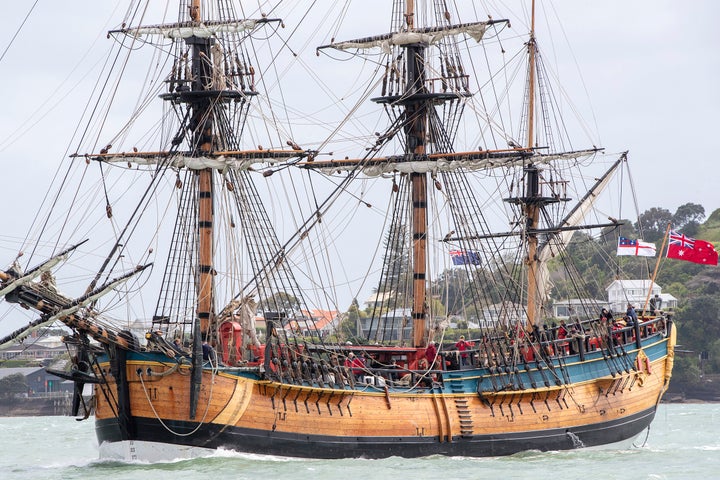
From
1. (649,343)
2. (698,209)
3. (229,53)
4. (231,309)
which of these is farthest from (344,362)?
(698,209)

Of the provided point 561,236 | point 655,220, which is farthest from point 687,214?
point 561,236

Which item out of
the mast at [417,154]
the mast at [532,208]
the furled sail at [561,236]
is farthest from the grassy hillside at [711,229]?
the mast at [417,154]

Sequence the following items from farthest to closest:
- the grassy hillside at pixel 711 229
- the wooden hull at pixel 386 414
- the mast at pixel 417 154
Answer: the grassy hillside at pixel 711 229
the mast at pixel 417 154
the wooden hull at pixel 386 414

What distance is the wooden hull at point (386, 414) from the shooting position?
37.8 metres

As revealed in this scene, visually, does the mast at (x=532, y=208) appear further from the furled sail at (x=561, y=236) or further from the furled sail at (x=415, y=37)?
the furled sail at (x=415, y=37)

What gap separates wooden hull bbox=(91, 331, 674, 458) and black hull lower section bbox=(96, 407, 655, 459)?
28 mm

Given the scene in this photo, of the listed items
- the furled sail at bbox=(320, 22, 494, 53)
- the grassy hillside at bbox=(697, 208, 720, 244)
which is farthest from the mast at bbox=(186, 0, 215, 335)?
the grassy hillside at bbox=(697, 208, 720, 244)

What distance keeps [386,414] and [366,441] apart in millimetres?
1135

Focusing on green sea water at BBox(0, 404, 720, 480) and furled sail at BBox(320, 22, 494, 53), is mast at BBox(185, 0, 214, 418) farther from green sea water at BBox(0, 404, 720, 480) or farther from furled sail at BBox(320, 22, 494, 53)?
furled sail at BBox(320, 22, 494, 53)

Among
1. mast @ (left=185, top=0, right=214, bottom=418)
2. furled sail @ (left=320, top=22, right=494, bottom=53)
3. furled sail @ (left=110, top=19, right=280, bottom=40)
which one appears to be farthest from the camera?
furled sail @ (left=320, top=22, right=494, bottom=53)

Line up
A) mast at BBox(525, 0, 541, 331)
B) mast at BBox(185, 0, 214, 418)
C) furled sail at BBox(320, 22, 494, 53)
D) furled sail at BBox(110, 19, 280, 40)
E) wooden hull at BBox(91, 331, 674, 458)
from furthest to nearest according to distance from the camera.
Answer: mast at BBox(525, 0, 541, 331)
furled sail at BBox(320, 22, 494, 53)
furled sail at BBox(110, 19, 280, 40)
mast at BBox(185, 0, 214, 418)
wooden hull at BBox(91, 331, 674, 458)

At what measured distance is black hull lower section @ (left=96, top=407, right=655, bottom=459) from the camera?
37781 millimetres

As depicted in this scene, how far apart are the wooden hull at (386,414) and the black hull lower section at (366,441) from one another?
0.03m

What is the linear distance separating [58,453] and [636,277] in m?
86.8
